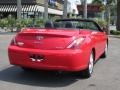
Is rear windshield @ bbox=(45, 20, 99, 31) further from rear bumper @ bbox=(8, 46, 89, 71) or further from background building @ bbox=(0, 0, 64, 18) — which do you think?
background building @ bbox=(0, 0, 64, 18)

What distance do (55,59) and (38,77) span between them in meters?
1.01

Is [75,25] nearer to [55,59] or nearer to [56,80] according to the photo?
[56,80]

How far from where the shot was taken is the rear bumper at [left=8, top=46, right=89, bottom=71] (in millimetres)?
7469

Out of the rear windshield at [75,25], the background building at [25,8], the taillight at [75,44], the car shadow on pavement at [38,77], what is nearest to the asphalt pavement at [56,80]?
the car shadow on pavement at [38,77]

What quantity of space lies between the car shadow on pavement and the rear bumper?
0.36 m

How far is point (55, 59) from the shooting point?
7.48 m

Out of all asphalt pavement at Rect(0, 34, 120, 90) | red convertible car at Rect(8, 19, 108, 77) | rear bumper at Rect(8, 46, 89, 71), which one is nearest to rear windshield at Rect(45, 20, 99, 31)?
red convertible car at Rect(8, 19, 108, 77)

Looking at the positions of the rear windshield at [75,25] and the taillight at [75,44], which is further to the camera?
the rear windshield at [75,25]

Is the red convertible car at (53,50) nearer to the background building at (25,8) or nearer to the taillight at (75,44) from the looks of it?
the taillight at (75,44)

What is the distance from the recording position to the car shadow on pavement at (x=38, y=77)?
25.2ft

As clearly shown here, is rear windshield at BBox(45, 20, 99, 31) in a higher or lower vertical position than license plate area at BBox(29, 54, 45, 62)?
higher

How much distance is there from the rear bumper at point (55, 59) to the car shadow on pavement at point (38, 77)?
36cm

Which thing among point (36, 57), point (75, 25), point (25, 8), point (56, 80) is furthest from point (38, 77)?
point (25, 8)

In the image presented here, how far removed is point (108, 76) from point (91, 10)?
83062mm
